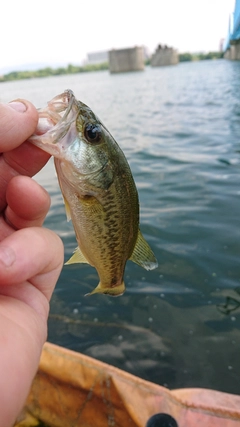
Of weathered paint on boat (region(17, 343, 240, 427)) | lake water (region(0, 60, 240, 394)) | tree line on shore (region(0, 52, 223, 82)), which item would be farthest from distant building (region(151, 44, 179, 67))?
weathered paint on boat (region(17, 343, 240, 427))

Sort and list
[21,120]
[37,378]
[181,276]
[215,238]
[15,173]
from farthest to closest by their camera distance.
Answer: [215,238] → [181,276] → [37,378] → [15,173] → [21,120]

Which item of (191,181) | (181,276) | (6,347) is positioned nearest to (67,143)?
(6,347)

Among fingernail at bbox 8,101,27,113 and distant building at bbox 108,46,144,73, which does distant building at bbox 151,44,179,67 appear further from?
fingernail at bbox 8,101,27,113

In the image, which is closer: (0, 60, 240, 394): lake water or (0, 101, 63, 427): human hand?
(0, 101, 63, 427): human hand

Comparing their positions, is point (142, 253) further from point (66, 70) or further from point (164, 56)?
point (66, 70)

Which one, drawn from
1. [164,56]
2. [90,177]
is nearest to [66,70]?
[164,56]

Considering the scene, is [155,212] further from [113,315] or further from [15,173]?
[15,173]
